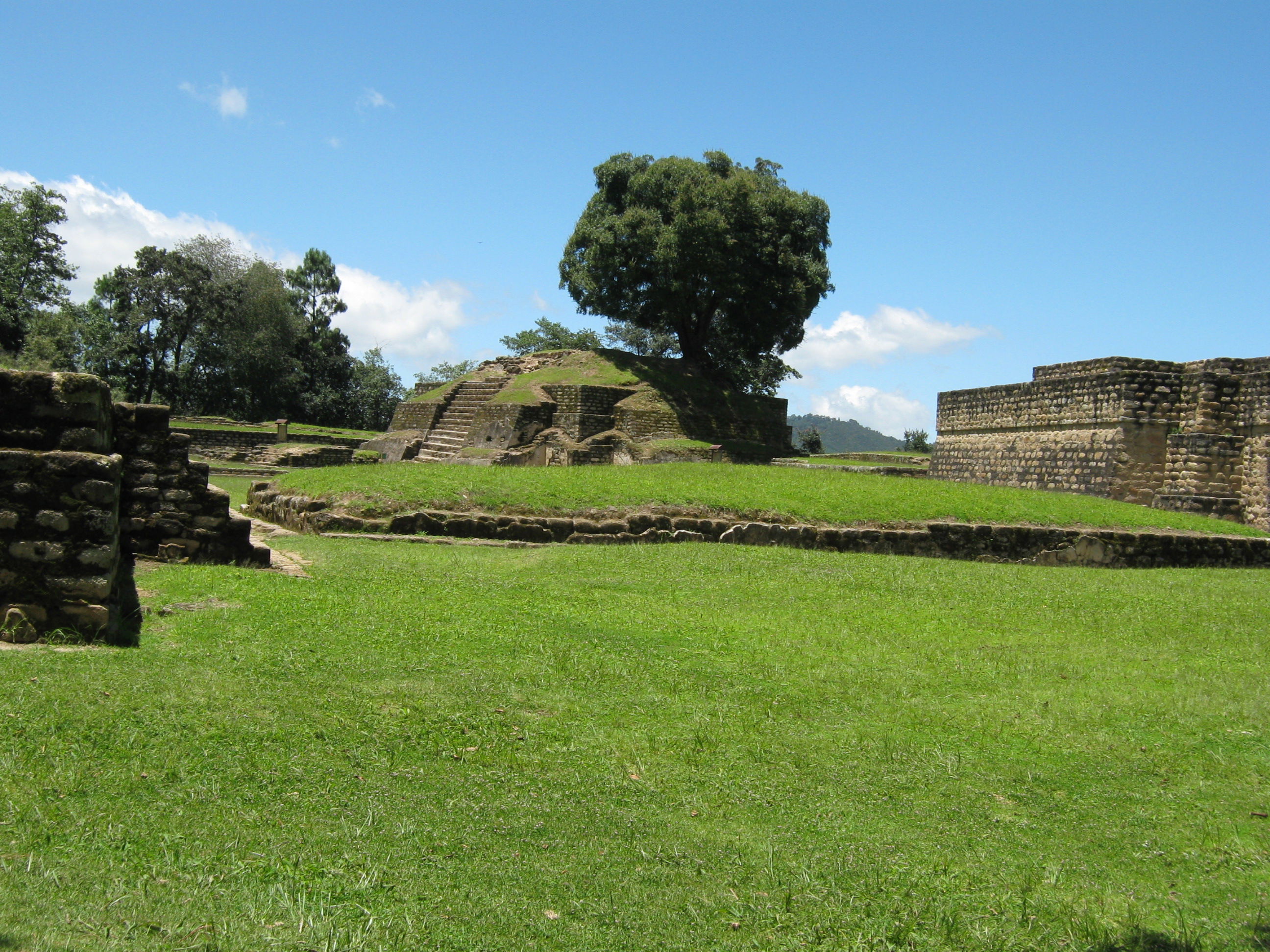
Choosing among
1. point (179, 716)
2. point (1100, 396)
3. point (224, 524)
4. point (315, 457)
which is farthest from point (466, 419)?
point (179, 716)

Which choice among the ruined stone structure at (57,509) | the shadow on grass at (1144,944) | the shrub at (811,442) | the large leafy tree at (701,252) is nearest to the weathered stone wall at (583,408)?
the large leafy tree at (701,252)

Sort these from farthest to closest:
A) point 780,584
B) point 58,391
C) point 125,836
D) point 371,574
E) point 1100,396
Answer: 1. point 1100,396
2. point 780,584
3. point 371,574
4. point 58,391
5. point 125,836

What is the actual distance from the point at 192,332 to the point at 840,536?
4132 centimetres

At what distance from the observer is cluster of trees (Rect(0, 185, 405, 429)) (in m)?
42.5

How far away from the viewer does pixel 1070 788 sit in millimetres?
4312

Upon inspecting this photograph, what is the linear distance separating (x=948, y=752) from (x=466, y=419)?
2249 cm

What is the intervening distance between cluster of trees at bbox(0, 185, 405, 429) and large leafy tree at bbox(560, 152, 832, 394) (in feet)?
66.9

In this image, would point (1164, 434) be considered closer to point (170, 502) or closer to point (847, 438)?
point (170, 502)

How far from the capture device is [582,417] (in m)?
24.8

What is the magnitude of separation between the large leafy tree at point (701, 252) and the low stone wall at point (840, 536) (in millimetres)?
16302

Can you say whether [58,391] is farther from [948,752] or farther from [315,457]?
[315,457]

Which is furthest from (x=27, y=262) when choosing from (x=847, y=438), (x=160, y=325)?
(x=847, y=438)

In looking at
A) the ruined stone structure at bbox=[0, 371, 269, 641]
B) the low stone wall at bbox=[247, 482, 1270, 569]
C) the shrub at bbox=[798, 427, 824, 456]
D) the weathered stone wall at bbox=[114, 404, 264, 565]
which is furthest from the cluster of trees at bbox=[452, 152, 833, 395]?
the ruined stone structure at bbox=[0, 371, 269, 641]

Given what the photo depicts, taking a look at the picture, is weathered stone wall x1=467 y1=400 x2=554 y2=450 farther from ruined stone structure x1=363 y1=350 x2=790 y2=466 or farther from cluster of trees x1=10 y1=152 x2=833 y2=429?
cluster of trees x1=10 y1=152 x2=833 y2=429
